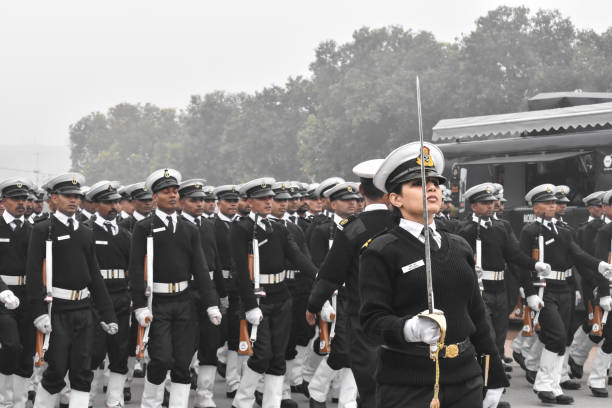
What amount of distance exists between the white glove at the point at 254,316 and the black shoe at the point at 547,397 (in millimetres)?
3299

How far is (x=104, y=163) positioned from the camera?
101562 millimetres

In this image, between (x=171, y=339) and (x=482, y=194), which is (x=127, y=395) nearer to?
(x=171, y=339)

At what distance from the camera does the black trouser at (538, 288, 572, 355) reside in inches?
383

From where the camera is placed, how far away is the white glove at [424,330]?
12.4ft

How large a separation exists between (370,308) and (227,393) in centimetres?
616

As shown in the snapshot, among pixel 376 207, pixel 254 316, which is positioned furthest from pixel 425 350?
pixel 254 316

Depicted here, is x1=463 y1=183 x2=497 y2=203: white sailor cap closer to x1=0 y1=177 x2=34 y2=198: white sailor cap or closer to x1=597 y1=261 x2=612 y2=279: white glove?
x1=597 y1=261 x2=612 y2=279: white glove

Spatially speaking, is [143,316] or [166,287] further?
[166,287]

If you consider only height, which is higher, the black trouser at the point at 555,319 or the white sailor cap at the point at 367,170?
the white sailor cap at the point at 367,170

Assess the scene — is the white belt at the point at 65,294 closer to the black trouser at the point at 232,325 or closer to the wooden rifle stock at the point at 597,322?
the black trouser at the point at 232,325

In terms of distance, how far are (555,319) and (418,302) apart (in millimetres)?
6098

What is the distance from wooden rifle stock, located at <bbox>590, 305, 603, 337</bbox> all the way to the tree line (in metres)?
30.8

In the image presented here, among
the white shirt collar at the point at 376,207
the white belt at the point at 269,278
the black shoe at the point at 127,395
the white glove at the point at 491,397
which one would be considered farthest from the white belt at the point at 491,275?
the white glove at the point at 491,397

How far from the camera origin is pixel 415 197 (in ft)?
14.1
